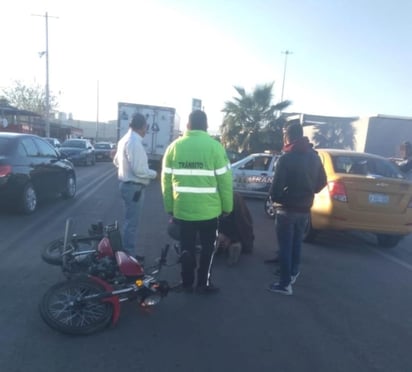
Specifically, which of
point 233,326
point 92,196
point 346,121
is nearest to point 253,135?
point 346,121

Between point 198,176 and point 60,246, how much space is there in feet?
5.76

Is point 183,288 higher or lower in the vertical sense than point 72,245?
lower

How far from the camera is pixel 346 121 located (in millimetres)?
23172

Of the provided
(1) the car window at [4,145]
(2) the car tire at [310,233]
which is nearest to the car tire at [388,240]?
(2) the car tire at [310,233]

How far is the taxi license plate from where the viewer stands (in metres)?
6.22

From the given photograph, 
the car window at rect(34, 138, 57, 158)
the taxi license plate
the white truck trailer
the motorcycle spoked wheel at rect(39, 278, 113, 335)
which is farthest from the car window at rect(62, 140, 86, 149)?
the motorcycle spoked wheel at rect(39, 278, 113, 335)

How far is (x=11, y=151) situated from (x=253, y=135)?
17280mm

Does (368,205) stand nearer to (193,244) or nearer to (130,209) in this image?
(193,244)

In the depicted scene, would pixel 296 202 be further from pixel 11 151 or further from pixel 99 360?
pixel 11 151

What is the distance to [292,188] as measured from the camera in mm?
4434

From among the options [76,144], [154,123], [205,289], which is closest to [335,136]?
[154,123]

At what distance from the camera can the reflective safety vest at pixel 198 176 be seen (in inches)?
155

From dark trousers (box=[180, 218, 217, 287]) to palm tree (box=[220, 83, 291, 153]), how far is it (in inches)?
769

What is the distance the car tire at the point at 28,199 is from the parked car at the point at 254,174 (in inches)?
212
